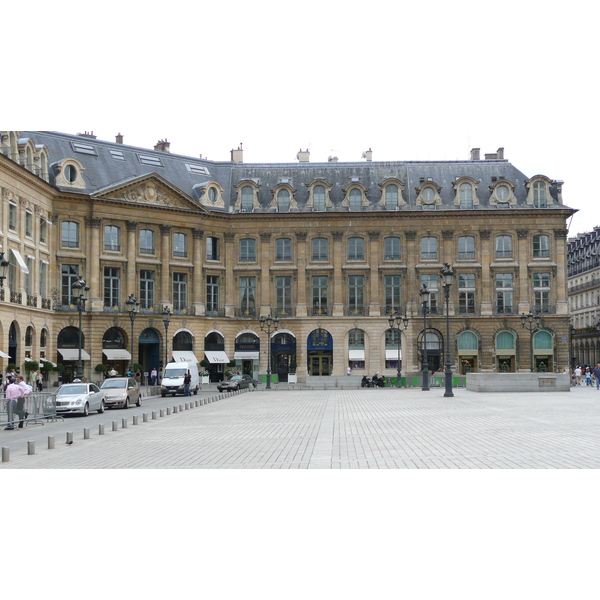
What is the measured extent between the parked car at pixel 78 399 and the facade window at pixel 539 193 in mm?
50869

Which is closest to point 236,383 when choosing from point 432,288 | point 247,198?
point 247,198

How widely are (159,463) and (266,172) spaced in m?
64.5

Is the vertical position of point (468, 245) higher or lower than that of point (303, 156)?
lower

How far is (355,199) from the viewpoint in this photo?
7681 centimetres

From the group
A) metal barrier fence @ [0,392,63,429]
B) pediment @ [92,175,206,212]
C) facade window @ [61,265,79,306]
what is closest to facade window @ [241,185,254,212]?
pediment @ [92,175,206,212]

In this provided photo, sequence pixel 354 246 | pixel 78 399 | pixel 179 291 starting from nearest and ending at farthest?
pixel 78 399, pixel 179 291, pixel 354 246

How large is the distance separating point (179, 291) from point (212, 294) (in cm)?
353

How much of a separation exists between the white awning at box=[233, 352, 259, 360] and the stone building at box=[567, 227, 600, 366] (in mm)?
45768

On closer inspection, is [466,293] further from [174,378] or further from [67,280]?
[67,280]

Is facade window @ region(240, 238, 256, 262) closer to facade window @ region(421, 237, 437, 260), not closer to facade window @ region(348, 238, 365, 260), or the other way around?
facade window @ region(348, 238, 365, 260)

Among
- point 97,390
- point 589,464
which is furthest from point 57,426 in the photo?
point 589,464

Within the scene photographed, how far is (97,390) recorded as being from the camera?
3731 cm

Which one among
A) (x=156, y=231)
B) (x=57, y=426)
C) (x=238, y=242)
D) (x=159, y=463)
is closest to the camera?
(x=159, y=463)

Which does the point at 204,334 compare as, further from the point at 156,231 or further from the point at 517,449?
the point at 517,449
